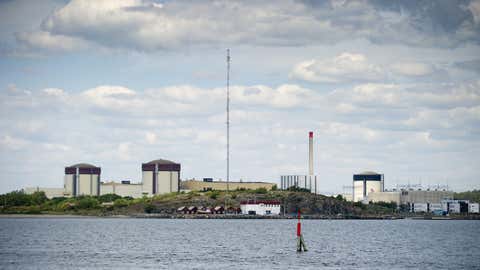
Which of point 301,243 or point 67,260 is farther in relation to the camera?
point 301,243

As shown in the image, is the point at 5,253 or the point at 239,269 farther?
the point at 5,253

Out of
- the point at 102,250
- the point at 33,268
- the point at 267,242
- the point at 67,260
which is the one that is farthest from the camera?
the point at 267,242

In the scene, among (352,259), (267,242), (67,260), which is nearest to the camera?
(67,260)

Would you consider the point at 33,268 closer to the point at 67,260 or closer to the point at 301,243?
the point at 67,260

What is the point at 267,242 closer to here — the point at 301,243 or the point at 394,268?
the point at 301,243

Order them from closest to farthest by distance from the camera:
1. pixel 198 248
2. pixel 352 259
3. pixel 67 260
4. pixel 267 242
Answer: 1. pixel 67 260
2. pixel 352 259
3. pixel 198 248
4. pixel 267 242

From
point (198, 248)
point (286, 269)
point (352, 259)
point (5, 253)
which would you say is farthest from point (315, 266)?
point (5, 253)

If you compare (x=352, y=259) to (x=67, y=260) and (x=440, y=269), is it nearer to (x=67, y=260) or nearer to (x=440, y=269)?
(x=440, y=269)

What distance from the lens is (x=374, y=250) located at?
115 meters

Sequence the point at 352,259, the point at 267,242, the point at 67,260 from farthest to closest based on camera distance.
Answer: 1. the point at 267,242
2. the point at 352,259
3. the point at 67,260

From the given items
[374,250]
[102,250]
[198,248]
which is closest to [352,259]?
[374,250]

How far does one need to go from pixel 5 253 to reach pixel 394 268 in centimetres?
4538

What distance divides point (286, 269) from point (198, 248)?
31565 mm

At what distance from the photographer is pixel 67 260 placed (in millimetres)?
92312
